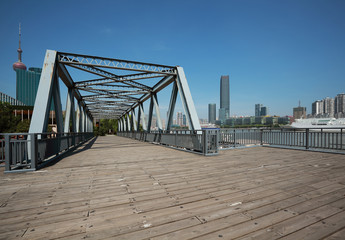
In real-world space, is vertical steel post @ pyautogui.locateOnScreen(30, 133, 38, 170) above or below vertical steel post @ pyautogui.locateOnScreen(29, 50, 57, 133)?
below

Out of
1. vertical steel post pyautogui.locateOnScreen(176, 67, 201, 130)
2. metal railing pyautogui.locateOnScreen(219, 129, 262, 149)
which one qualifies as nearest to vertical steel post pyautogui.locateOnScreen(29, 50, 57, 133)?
vertical steel post pyautogui.locateOnScreen(176, 67, 201, 130)

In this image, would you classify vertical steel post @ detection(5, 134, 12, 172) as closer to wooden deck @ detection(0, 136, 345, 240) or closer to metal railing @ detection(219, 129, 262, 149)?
wooden deck @ detection(0, 136, 345, 240)

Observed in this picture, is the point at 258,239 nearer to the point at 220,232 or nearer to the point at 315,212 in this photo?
the point at 220,232

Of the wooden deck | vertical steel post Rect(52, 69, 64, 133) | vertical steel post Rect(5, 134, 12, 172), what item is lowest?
the wooden deck

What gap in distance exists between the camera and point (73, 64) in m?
10.3

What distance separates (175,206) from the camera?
110 inches

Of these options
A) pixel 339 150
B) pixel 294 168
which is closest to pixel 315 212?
pixel 294 168

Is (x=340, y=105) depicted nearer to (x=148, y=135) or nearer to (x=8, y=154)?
(x=148, y=135)

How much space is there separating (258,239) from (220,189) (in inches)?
64.4

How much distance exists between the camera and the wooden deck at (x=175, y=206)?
212 centimetres

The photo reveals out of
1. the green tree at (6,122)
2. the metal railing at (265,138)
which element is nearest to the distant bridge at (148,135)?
the metal railing at (265,138)

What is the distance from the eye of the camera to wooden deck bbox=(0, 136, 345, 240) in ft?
6.95

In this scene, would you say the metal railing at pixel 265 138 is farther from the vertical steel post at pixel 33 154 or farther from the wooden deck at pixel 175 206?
the vertical steel post at pixel 33 154

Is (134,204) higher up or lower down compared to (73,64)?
lower down
